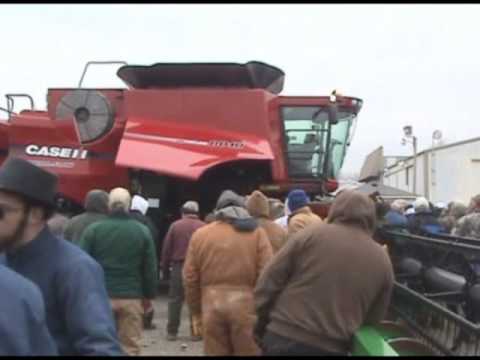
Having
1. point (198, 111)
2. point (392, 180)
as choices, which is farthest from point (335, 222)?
point (392, 180)

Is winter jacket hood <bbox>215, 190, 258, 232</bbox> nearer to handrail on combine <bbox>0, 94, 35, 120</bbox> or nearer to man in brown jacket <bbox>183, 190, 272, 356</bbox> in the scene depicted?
man in brown jacket <bbox>183, 190, 272, 356</bbox>

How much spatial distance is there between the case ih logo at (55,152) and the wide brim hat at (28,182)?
1077cm

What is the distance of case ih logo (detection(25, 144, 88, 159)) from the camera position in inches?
548

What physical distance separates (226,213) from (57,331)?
3387 millimetres

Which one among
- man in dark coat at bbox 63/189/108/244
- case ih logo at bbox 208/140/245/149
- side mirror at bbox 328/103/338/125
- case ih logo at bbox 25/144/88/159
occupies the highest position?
side mirror at bbox 328/103/338/125

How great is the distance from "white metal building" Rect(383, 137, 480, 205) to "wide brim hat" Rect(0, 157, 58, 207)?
37.6 m

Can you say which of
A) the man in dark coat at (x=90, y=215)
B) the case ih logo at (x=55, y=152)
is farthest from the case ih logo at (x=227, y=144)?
the man in dark coat at (x=90, y=215)

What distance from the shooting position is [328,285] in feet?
14.4

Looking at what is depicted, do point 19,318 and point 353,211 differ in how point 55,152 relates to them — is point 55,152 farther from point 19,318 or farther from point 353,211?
point 19,318

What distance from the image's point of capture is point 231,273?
253 inches

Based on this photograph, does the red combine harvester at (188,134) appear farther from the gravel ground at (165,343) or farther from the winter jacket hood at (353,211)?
the winter jacket hood at (353,211)

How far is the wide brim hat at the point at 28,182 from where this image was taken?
3.15 m

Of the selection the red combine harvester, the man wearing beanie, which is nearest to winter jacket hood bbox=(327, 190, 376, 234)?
the man wearing beanie

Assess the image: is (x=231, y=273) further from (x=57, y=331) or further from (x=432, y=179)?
(x=432, y=179)
